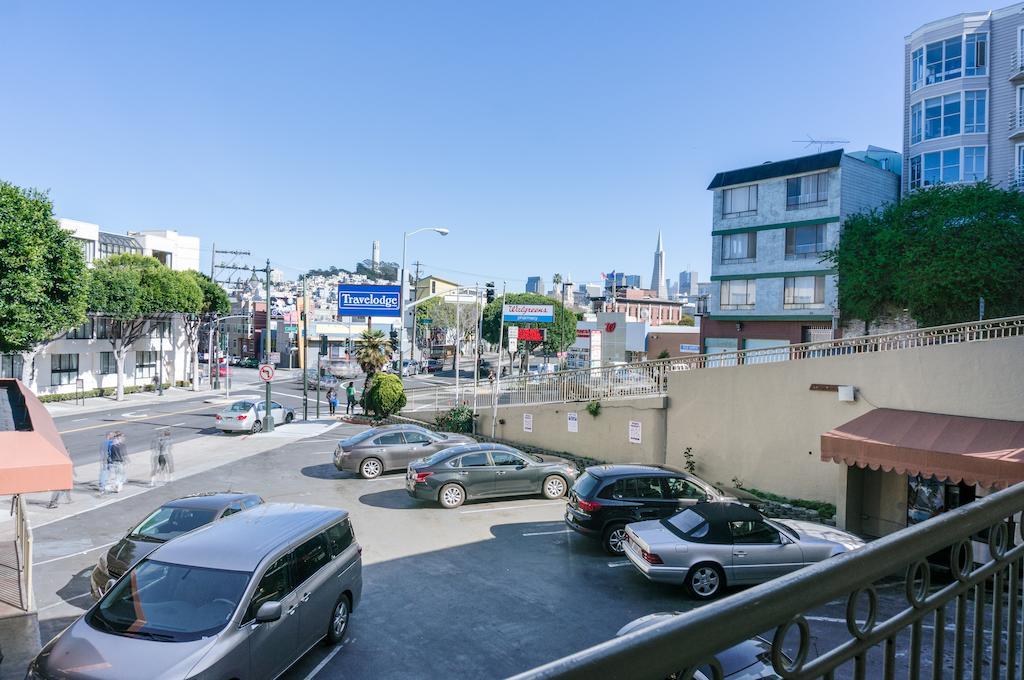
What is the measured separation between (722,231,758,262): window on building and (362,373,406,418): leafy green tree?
19301mm

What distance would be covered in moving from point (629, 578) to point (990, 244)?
21531 millimetres

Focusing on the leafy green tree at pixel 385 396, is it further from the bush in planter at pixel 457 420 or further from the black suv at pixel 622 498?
the black suv at pixel 622 498

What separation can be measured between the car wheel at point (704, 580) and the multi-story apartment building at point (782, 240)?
2436 centimetres

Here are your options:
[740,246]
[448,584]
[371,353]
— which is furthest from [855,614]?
[740,246]

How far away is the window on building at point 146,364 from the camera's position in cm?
5022

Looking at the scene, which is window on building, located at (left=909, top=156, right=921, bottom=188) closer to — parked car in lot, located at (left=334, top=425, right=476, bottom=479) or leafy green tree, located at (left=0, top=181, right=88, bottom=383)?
parked car in lot, located at (left=334, top=425, right=476, bottom=479)

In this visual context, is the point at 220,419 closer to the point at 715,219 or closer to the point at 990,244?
the point at 715,219

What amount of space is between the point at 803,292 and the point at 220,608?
106 ft

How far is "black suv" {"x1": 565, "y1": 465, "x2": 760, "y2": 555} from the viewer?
13.5 meters

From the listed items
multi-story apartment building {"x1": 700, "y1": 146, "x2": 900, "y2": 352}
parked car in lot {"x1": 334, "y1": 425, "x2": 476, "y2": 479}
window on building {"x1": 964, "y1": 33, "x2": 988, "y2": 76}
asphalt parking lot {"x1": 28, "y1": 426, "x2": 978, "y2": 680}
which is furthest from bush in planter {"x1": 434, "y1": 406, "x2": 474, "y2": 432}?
window on building {"x1": 964, "y1": 33, "x2": 988, "y2": 76}

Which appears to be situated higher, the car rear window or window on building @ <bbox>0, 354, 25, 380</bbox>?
window on building @ <bbox>0, 354, 25, 380</bbox>

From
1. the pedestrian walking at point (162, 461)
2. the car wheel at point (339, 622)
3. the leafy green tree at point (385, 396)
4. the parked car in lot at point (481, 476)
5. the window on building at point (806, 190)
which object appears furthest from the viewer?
the window on building at point (806, 190)

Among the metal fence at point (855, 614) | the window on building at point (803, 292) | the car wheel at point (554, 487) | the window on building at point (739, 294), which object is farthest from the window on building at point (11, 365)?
the metal fence at point (855, 614)

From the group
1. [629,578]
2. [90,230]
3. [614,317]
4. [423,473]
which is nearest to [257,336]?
[90,230]
